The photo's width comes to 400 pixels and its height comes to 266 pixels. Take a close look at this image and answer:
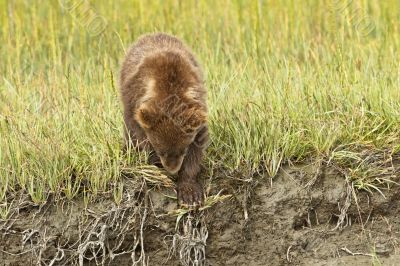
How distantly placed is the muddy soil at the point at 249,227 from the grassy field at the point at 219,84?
13 cm

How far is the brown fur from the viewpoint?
15.5 feet

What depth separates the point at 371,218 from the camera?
5.37 metres

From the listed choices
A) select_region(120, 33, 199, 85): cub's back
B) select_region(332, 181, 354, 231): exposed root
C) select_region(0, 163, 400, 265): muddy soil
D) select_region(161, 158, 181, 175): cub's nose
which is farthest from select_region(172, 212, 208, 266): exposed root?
select_region(120, 33, 199, 85): cub's back

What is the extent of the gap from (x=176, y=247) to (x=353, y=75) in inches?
80.0

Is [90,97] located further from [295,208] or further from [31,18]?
[31,18]

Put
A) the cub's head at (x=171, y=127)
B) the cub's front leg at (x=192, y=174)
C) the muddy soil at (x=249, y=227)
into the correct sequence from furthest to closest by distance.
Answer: the muddy soil at (x=249, y=227) < the cub's front leg at (x=192, y=174) < the cub's head at (x=171, y=127)

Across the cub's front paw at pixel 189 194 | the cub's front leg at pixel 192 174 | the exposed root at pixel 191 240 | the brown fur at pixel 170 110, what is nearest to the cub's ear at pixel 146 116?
the brown fur at pixel 170 110

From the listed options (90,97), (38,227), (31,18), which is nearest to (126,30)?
(31,18)

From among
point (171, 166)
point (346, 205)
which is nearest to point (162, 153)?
point (171, 166)

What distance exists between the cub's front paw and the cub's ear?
524mm

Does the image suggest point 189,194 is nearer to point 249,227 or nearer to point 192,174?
point 192,174

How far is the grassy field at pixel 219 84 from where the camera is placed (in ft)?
17.2

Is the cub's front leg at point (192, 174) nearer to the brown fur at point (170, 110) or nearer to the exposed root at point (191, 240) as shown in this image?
the brown fur at point (170, 110)

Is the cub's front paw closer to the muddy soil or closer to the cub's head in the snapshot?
the muddy soil
